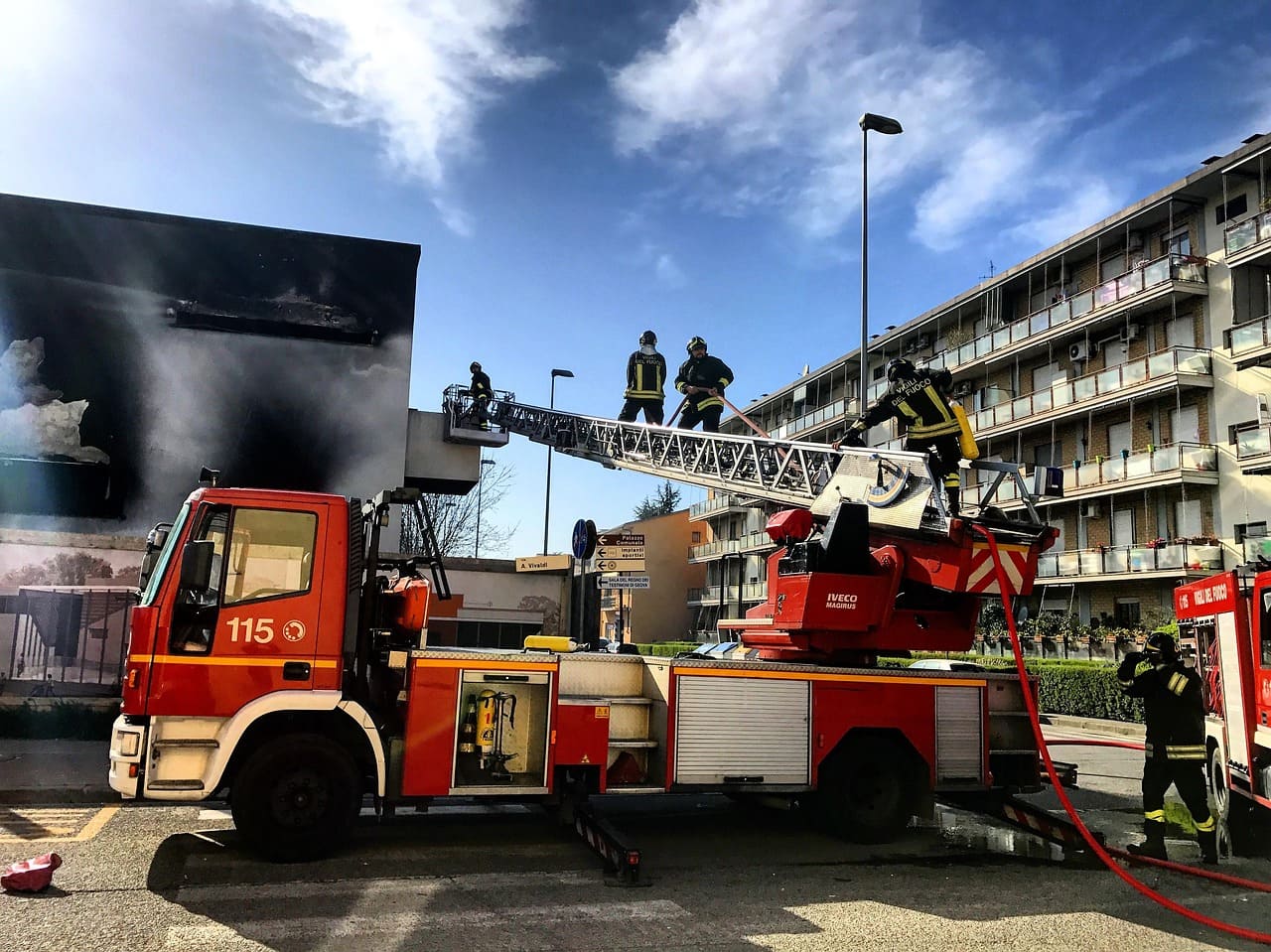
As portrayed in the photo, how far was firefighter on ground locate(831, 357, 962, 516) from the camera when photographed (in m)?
8.66

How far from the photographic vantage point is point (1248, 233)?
996 inches

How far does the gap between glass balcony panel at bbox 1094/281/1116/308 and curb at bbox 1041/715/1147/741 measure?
13.8m

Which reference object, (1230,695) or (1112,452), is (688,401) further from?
(1112,452)

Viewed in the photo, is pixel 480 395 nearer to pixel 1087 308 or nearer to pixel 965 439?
pixel 965 439

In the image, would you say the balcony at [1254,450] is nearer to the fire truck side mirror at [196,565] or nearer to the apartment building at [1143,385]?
the apartment building at [1143,385]

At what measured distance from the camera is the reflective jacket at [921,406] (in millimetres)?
8711

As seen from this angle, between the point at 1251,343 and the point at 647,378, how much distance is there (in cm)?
1791

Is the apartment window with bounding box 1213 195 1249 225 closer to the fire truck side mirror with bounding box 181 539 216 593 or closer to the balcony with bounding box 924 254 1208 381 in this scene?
the balcony with bounding box 924 254 1208 381

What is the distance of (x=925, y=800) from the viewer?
26.4 ft

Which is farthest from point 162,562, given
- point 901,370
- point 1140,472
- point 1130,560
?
point 1140,472

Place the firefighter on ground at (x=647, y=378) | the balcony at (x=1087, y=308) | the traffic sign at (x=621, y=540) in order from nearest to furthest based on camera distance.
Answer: the traffic sign at (x=621, y=540)
the firefighter on ground at (x=647, y=378)
the balcony at (x=1087, y=308)

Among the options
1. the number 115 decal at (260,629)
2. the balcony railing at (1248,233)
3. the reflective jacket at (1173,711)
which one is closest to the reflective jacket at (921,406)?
the reflective jacket at (1173,711)

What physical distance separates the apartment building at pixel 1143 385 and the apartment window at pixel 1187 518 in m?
0.04

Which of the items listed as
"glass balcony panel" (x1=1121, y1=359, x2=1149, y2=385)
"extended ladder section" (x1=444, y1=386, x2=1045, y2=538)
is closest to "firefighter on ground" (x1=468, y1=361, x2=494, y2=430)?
"extended ladder section" (x1=444, y1=386, x2=1045, y2=538)
